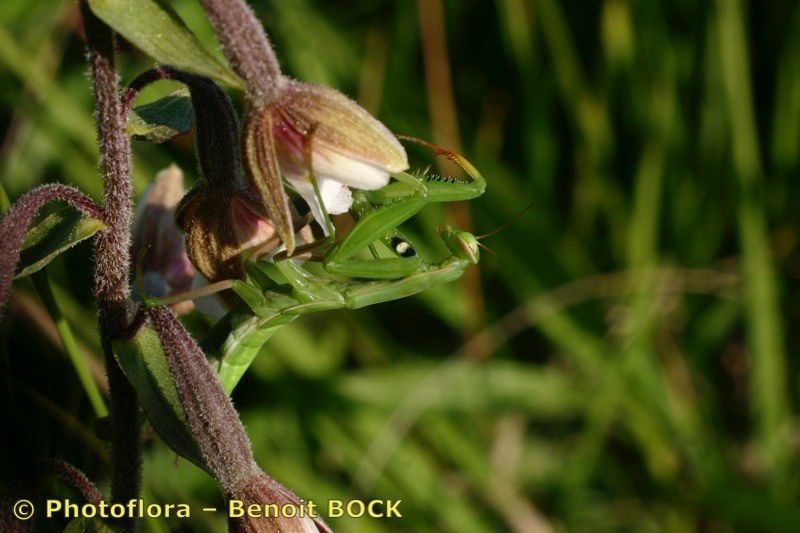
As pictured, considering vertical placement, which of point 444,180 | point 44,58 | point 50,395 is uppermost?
point 44,58

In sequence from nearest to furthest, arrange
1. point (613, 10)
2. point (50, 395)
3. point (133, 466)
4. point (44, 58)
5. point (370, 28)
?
point (133, 466)
point (50, 395)
point (44, 58)
point (613, 10)
point (370, 28)

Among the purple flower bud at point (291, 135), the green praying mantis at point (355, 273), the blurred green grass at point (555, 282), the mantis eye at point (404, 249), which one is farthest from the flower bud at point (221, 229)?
the blurred green grass at point (555, 282)

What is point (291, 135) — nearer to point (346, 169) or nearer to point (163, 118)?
point (346, 169)

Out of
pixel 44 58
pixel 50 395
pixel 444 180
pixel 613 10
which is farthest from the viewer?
pixel 613 10

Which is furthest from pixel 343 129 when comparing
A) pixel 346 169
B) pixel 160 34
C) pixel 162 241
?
pixel 162 241

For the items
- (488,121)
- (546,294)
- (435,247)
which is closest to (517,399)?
(546,294)

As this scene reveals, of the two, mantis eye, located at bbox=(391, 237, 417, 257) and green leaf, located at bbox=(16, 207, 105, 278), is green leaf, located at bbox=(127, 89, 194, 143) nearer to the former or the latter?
green leaf, located at bbox=(16, 207, 105, 278)

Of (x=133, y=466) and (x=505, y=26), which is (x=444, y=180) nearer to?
(x=133, y=466)
